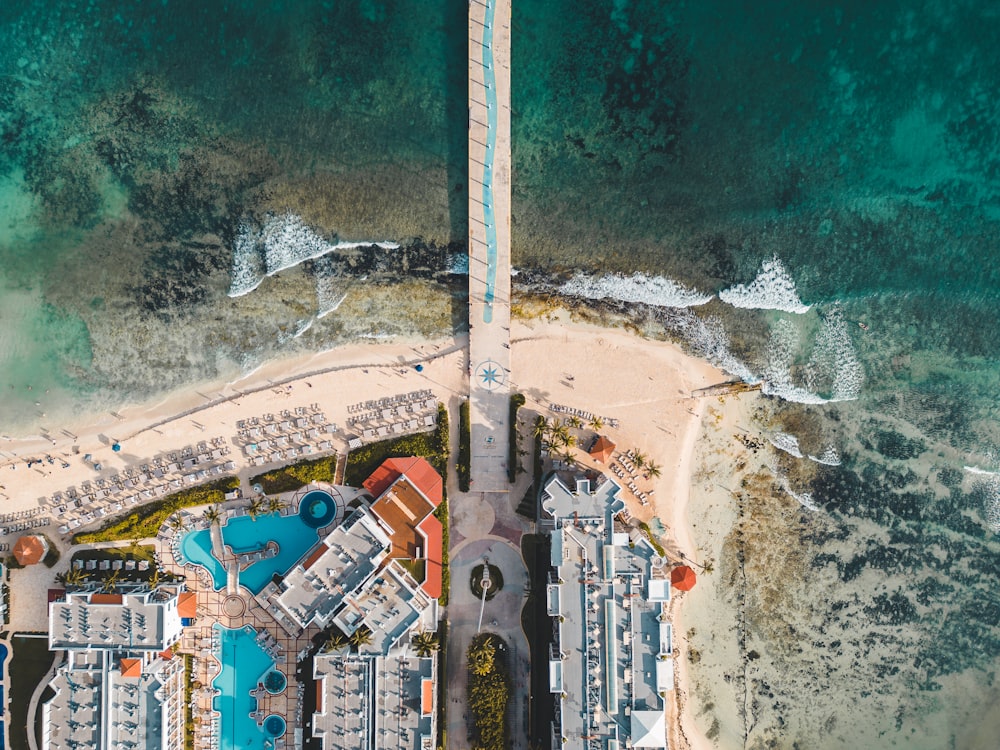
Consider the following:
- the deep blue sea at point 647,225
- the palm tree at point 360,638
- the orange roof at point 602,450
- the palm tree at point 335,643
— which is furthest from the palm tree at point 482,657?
the deep blue sea at point 647,225

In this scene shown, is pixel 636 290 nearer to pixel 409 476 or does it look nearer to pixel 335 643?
pixel 409 476

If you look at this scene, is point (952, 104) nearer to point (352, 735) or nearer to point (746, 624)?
point (746, 624)

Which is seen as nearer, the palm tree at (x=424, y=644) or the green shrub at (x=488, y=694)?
the palm tree at (x=424, y=644)

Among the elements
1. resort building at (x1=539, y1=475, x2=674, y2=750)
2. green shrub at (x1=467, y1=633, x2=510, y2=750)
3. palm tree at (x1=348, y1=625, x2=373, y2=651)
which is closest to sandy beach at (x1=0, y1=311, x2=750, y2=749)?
resort building at (x1=539, y1=475, x2=674, y2=750)

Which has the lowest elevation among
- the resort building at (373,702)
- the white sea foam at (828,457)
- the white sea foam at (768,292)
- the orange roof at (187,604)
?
the resort building at (373,702)

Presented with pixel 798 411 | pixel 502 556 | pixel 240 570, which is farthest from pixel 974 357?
pixel 240 570

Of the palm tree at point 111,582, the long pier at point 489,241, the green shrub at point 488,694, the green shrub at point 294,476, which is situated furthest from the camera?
the long pier at point 489,241

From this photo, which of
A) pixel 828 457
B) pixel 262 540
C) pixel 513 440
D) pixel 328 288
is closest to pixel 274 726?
pixel 262 540

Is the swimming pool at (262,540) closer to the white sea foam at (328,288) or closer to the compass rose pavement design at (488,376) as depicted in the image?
the white sea foam at (328,288)
